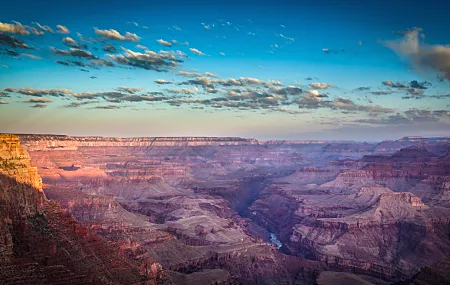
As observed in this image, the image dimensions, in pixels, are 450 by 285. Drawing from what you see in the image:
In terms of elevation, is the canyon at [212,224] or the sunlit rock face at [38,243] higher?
the sunlit rock face at [38,243]

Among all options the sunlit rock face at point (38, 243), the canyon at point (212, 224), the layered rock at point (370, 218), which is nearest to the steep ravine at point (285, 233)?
the layered rock at point (370, 218)

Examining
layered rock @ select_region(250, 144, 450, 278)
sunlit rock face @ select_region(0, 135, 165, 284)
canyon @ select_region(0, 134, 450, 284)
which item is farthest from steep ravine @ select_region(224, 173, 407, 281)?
sunlit rock face @ select_region(0, 135, 165, 284)

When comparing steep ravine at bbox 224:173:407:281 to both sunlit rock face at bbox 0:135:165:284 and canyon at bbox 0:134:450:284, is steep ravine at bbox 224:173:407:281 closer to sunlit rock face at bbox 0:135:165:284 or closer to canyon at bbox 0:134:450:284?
canyon at bbox 0:134:450:284

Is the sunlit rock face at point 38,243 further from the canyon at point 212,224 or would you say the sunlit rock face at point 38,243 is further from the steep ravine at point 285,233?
the steep ravine at point 285,233

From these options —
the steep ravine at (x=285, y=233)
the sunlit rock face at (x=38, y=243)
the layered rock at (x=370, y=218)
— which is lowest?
the steep ravine at (x=285, y=233)

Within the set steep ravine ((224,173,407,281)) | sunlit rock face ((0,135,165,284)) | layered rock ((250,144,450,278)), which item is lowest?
steep ravine ((224,173,407,281))

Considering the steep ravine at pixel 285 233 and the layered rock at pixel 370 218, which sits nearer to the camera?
the steep ravine at pixel 285 233

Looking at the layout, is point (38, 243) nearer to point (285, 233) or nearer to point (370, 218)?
point (285, 233)

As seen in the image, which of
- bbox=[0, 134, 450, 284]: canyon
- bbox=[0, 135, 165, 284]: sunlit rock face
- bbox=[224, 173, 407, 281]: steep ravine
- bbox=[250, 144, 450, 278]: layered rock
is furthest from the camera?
bbox=[250, 144, 450, 278]: layered rock

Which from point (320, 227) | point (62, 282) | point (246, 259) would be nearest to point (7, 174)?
point (62, 282)

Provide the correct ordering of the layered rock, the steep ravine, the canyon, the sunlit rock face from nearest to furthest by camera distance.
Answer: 1. the sunlit rock face
2. the canyon
3. the steep ravine
4. the layered rock

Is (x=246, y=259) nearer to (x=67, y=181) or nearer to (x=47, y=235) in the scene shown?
(x=47, y=235)
